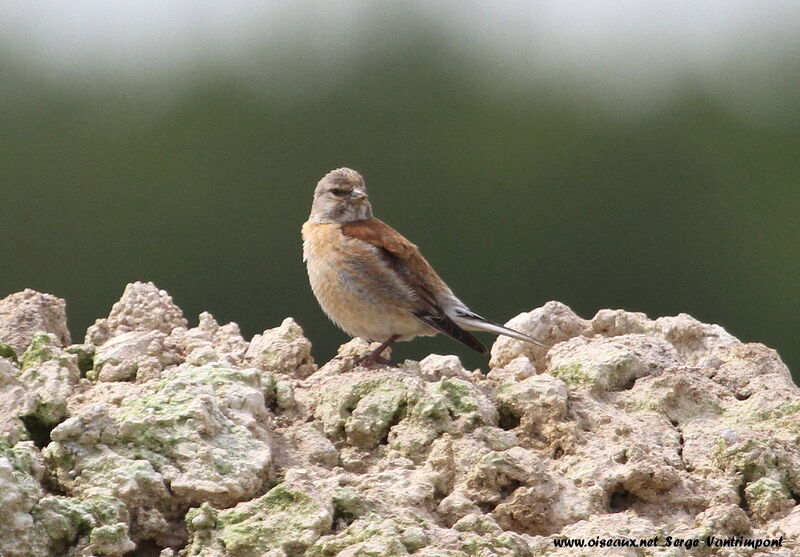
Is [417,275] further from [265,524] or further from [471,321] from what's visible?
[265,524]

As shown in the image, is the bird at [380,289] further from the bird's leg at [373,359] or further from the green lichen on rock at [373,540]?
the green lichen on rock at [373,540]

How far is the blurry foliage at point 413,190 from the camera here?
59.5ft

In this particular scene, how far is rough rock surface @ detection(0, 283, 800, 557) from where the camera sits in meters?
4.74

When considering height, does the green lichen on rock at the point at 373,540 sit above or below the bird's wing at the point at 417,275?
below

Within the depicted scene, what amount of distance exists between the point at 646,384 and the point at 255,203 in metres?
13.7

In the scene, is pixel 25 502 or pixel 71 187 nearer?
pixel 25 502

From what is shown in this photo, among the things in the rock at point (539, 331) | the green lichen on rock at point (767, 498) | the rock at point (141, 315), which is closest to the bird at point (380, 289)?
the rock at point (539, 331)

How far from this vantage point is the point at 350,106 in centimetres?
2198

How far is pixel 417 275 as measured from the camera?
26.0ft

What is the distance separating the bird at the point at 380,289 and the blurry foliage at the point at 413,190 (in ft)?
26.8

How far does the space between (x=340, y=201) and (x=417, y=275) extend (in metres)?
0.79

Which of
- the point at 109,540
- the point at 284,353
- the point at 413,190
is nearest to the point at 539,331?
the point at 284,353

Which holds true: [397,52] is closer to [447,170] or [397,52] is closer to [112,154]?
[447,170]

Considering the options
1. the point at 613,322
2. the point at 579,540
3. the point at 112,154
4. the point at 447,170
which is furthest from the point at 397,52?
the point at 579,540
